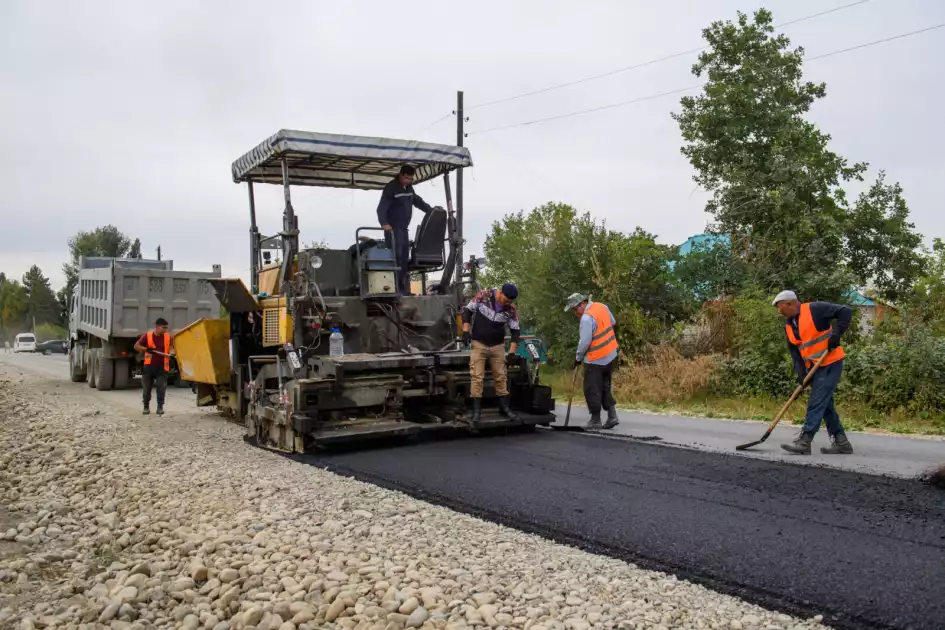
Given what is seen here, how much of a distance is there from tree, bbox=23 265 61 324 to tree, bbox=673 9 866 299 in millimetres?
67624

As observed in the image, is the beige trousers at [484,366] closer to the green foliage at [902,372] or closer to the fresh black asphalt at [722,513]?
the fresh black asphalt at [722,513]

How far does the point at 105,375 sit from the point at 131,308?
1.47m

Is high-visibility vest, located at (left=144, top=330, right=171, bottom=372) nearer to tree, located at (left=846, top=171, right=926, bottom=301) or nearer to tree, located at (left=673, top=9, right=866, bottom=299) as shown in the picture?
tree, located at (left=673, top=9, right=866, bottom=299)

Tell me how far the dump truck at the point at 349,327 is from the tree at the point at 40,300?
71463 mm

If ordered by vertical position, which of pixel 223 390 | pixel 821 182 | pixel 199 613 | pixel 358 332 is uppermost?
pixel 821 182

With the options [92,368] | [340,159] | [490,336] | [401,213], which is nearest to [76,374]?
[92,368]

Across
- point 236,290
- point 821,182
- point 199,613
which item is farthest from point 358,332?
point 821,182

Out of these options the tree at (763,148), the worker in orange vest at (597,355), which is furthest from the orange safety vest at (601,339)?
the tree at (763,148)

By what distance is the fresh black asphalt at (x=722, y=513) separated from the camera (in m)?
3.41

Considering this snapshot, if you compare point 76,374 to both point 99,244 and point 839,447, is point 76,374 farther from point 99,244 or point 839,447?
point 99,244

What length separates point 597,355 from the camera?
27.8 ft

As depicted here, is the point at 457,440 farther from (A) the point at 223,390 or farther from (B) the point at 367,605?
(B) the point at 367,605

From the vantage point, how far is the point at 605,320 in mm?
8469

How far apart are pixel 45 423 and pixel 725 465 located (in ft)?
27.3
